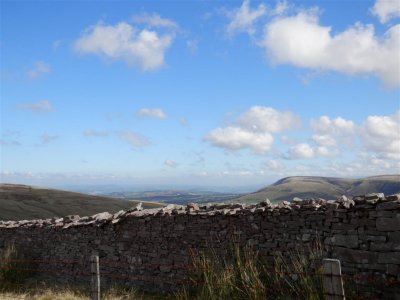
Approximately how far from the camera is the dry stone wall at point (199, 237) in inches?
352

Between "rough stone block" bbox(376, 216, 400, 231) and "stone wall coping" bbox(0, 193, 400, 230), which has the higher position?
"stone wall coping" bbox(0, 193, 400, 230)

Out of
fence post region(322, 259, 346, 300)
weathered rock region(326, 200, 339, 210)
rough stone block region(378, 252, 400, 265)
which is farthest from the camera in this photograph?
weathered rock region(326, 200, 339, 210)

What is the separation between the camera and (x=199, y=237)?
11.5 meters

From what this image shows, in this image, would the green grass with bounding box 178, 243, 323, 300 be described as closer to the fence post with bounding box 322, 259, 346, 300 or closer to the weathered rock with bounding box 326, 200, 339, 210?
the weathered rock with bounding box 326, 200, 339, 210

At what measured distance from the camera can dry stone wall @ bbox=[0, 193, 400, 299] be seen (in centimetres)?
895

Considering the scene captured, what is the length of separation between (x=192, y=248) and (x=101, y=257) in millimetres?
3550

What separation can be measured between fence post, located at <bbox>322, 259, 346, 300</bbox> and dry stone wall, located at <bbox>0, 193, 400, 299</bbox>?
3525 millimetres

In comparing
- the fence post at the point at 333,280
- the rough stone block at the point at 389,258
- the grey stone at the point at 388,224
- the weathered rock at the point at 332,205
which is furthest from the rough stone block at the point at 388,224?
the fence post at the point at 333,280

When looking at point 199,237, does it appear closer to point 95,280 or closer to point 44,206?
point 95,280

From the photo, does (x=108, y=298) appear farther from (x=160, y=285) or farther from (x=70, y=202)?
(x=70, y=202)

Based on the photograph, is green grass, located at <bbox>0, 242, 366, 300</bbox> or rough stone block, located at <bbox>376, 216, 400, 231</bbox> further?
green grass, located at <bbox>0, 242, 366, 300</bbox>

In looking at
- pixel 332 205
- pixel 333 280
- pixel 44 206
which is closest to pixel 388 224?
pixel 332 205

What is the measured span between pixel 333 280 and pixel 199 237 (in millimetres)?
6058

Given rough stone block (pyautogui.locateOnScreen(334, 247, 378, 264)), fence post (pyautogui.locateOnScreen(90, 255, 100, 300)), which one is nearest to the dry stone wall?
rough stone block (pyautogui.locateOnScreen(334, 247, 378, 264))
